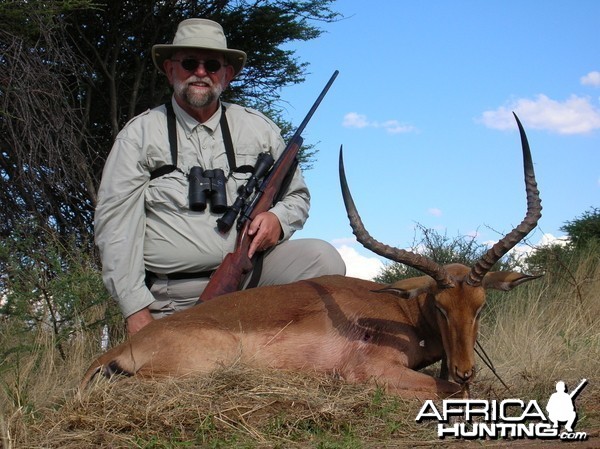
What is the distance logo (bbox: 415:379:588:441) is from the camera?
4.13 m

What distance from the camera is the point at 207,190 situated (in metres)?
6.01

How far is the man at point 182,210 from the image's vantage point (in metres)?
6.02

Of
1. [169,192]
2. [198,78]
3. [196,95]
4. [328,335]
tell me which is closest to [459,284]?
[328,335]

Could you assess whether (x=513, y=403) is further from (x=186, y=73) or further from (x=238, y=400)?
(x=186, y=73)

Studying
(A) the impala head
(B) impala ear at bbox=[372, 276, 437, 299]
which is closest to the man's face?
(A) the impala head

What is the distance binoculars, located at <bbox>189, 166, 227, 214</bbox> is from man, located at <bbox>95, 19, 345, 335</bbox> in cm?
1

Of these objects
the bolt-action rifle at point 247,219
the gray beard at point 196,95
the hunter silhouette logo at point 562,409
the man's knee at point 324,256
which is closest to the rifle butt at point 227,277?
the bolt-action rifle at point 247,219

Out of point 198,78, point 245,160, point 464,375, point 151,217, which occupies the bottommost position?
point 464,375

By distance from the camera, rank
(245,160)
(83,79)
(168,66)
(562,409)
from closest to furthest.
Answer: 1. (562,409)
2. (245,160)
3. (168,66)
4. (83,79)

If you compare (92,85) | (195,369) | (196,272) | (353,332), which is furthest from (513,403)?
(92,85)

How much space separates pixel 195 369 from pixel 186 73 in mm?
2570

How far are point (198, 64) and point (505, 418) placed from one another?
3659 millimetres

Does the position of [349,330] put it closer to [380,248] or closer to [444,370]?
[380,248]

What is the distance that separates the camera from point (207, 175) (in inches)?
238
